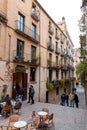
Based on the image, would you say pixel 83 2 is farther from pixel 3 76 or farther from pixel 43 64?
pixel 43 64

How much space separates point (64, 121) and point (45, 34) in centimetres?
1731

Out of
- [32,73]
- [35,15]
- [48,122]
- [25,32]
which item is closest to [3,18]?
[25,32]

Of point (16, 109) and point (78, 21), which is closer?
point (16, 109)

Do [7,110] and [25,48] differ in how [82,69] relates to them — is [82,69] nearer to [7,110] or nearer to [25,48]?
[25,48]

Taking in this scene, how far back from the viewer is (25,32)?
1998 cm

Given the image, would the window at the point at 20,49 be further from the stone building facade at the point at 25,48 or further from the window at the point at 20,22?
the window at the point at 20,22

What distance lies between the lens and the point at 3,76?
15.9m

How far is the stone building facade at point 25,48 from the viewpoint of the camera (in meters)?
16.6

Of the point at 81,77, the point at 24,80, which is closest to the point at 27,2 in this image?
the point at 24,80

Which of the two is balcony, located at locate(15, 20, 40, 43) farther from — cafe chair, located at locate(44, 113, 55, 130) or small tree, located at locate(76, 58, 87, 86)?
cafe chair, located at locate(44, 113, 55, 130)

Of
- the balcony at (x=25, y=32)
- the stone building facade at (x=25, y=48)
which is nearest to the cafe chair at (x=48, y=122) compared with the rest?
the stone building facade at (x=25, y=48)

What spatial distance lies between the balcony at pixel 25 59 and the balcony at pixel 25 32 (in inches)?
82.7

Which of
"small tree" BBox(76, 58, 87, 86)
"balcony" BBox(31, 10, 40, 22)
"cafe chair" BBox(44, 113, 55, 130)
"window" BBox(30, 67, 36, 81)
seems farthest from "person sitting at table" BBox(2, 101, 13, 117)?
"balcony" BBox(31, 10, 40, 22)

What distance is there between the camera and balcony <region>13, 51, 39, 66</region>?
17806 millimetres
